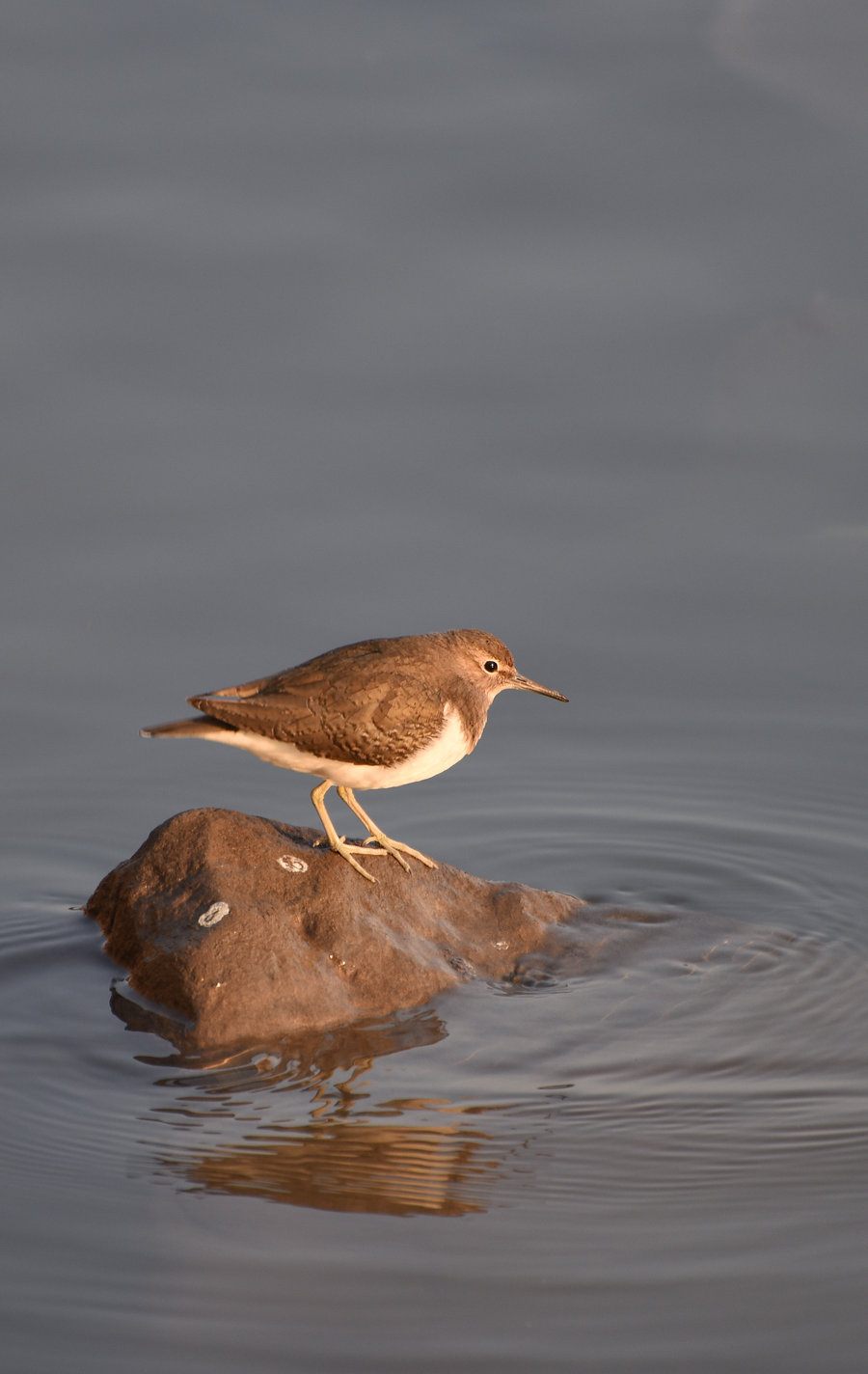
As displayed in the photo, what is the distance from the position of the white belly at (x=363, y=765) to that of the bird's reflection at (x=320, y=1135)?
1.05m

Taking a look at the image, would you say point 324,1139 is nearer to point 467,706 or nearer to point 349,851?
point 349,851

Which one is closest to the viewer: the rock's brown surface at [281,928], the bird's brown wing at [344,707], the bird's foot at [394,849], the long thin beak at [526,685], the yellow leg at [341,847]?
the rock's brown surface at [281,928]

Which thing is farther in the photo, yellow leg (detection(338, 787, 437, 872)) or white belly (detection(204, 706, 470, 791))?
yellow leg (detection(338, 787, 437, 872))

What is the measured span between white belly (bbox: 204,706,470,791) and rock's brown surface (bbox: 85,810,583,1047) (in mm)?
321

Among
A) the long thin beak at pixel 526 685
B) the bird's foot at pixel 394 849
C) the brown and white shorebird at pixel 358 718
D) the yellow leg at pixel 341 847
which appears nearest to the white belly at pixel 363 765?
the brown and white shorebird at pixel 358 718

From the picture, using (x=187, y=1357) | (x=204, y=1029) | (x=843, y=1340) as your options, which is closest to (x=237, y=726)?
(x=204, y=1029)

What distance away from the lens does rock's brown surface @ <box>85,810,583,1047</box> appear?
19.2ft

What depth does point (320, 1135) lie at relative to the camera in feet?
17.1

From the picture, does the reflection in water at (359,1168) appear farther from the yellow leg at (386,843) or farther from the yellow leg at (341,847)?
the yellow leg at (386,843)

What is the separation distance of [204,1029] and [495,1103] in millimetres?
1042

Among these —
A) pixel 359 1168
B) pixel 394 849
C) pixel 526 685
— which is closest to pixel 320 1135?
pixel 359 1168

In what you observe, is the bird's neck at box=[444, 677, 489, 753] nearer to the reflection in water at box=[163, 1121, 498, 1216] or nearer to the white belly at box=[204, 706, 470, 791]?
the white belly at box=[204, 706, 470, 791]

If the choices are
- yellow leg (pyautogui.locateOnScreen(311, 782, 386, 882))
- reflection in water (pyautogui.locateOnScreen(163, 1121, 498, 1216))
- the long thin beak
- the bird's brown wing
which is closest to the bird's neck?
the bird's brown wing

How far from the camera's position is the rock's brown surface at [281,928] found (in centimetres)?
586
